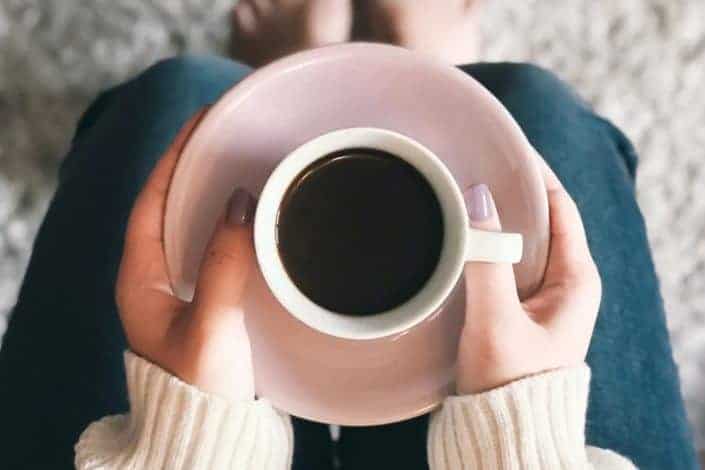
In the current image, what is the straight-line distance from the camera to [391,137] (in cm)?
49

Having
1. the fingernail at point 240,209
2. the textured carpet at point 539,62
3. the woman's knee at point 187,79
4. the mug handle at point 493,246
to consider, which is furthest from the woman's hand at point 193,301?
the textured carpet at point 539,62

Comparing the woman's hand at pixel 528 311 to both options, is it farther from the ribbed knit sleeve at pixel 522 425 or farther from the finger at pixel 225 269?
the finger at pixel 225 269

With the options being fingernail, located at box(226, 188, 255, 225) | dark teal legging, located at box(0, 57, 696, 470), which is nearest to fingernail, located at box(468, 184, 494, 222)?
fingernail, located at box(226, 188, 255, 225)

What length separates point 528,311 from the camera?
1.70 feet

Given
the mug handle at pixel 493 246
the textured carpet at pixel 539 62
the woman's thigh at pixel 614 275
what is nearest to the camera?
the mug handle at pixel 493 246

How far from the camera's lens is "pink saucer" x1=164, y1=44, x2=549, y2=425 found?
0.52 meters

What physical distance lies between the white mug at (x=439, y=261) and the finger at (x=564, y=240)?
0.06 metres

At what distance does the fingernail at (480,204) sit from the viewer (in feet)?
1.63

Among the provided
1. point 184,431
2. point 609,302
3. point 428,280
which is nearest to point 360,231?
point 428,280

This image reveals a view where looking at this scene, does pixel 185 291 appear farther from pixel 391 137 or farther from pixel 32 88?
pixel 32 88

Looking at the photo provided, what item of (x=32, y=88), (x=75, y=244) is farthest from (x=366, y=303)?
(x=32, y=88)

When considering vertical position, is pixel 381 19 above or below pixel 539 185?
above

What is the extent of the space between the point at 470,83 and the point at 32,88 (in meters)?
0.69

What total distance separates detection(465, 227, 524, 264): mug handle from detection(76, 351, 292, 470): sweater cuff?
16cm
